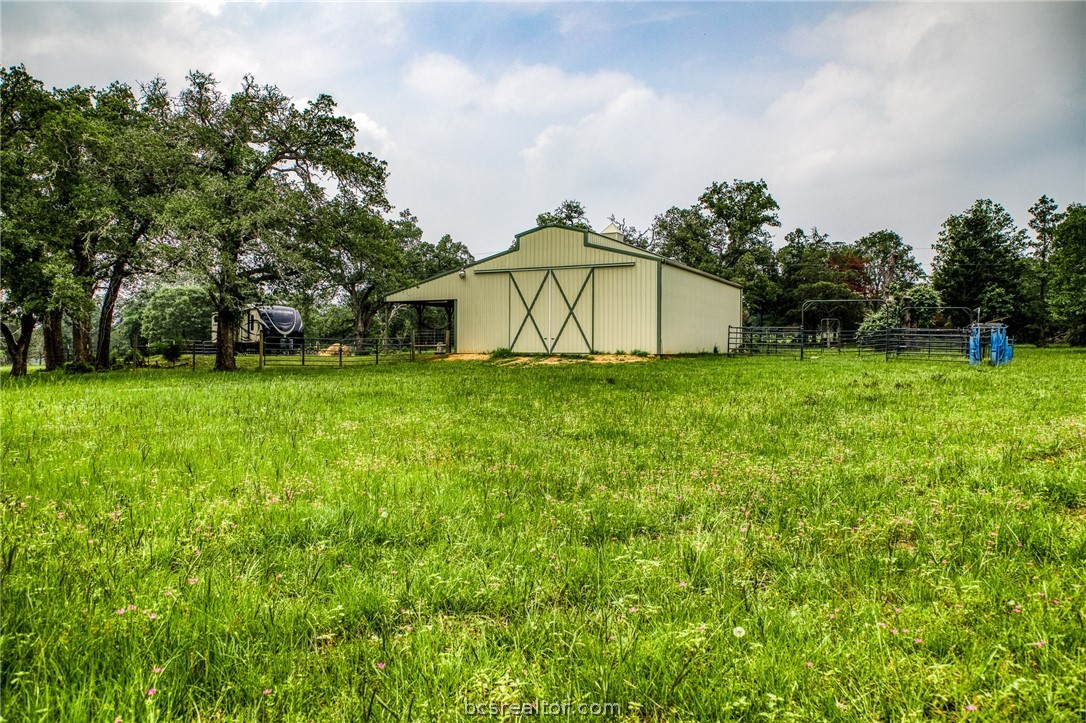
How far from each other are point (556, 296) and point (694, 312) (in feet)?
22.2

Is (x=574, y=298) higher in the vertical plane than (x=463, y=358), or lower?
higher

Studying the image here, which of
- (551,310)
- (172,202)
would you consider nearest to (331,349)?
(551,310)

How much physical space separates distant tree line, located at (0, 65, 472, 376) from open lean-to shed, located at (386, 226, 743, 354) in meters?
5.08

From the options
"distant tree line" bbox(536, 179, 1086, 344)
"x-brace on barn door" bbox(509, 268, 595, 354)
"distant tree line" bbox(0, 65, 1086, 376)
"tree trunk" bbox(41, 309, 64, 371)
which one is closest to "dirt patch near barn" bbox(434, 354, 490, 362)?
"x-brace on barn door" bbox(509, 268, 595, 354)

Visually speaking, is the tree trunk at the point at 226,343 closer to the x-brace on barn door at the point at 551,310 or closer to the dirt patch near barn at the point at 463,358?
the dirt patch near barn at the point at 463,358

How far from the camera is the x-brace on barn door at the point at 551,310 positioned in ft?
76.0

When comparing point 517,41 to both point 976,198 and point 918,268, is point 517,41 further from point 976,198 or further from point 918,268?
point 918,268

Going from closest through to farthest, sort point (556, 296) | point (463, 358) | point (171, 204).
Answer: point (171, 204) → point (556, 296) → point (463, 358)

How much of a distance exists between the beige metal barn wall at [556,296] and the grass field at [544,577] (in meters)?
17.4

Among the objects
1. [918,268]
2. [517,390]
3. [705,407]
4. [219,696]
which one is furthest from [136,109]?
[918,268]

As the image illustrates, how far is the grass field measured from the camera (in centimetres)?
159

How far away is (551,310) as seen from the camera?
23.6 metres

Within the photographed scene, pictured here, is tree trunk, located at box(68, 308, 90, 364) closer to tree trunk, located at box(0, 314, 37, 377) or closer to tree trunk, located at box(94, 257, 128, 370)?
tree trunk, located at box(94, 257, 128, 370)

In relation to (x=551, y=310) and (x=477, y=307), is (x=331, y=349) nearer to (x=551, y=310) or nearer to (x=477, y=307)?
(x=477, y=307)
